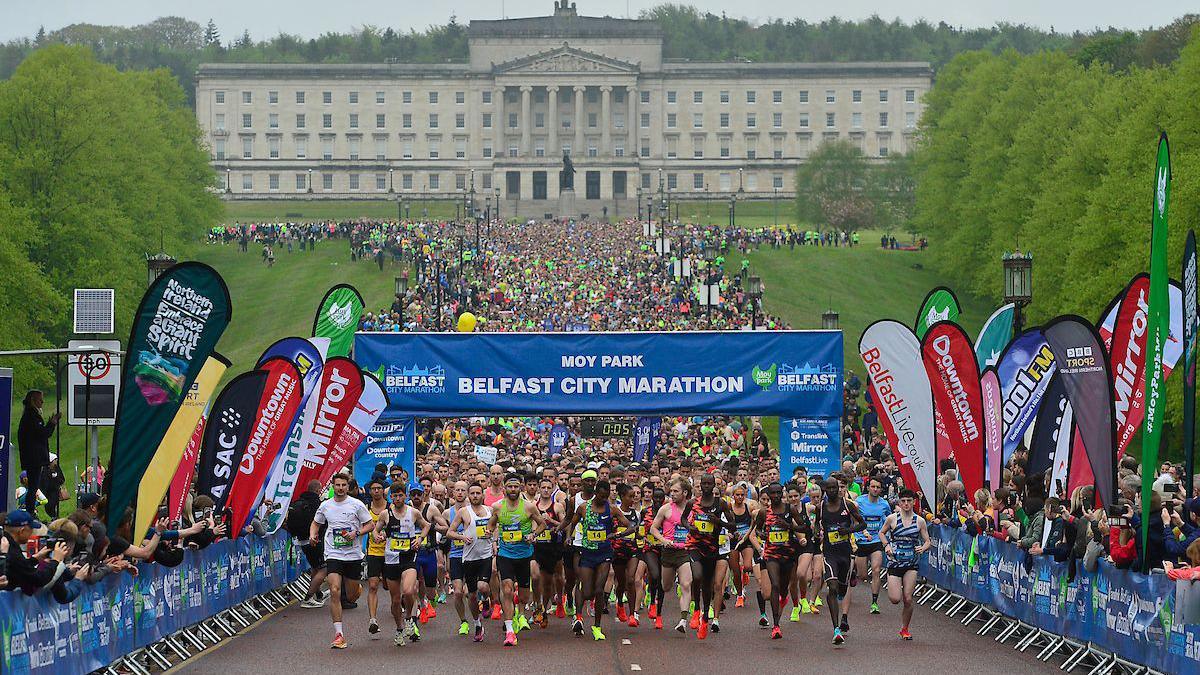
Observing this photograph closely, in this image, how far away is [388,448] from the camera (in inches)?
1259

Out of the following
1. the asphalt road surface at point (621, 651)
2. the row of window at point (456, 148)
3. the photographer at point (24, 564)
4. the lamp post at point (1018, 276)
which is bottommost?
the asphalt road surface at point (621, 651)

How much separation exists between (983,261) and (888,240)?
31.5m

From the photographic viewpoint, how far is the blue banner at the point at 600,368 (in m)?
32.1

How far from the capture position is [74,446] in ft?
190

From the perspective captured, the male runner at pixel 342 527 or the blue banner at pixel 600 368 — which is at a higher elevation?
the blue banner at pixel 600 368

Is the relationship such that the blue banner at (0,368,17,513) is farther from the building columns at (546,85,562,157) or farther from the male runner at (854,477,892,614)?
the building columns at (546,85,562,157)

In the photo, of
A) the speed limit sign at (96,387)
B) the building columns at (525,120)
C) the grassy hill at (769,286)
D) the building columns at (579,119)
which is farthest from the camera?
the building columns at (525,120)

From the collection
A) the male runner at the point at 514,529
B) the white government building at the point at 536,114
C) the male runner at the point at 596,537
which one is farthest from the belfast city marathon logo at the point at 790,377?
the white government building at the point at 536,114

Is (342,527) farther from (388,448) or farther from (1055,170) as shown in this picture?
(1055,170)

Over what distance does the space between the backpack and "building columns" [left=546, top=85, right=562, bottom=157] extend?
6318 inches

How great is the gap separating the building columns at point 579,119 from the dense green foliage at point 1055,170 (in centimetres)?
8448

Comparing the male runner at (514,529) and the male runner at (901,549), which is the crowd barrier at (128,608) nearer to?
the male runner at (514,529)

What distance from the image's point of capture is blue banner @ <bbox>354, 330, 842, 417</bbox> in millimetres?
32125

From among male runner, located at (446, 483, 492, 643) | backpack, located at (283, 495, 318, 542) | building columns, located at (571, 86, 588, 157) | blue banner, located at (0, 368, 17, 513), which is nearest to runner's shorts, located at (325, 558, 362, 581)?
male runner, located at (446, 483, 492, 643)
